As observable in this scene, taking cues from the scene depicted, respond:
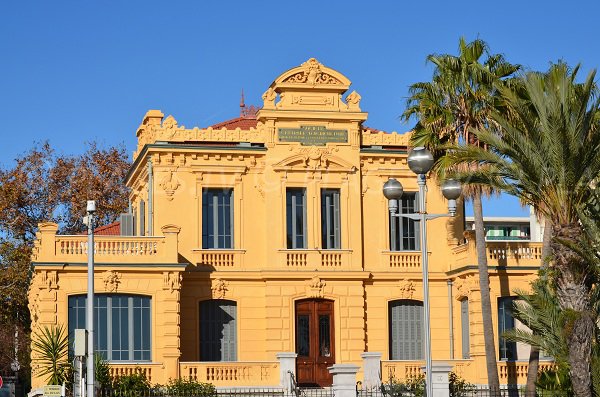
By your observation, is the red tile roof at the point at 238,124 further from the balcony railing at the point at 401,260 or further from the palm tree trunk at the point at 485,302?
the palm tree trunk at the point at 485,302

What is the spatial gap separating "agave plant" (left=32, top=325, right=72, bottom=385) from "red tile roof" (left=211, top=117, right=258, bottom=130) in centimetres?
1052

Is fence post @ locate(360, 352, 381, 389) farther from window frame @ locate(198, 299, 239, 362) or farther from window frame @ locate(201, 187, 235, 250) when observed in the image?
window frame @ locate(201, 187, 235, 250)

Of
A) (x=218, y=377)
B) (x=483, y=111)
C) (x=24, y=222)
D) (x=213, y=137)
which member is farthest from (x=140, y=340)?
(x=24, y=222)

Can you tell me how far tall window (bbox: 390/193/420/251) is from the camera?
41.6 meters

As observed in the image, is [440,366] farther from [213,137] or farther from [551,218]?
[213,137]

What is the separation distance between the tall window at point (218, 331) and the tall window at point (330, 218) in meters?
3.73

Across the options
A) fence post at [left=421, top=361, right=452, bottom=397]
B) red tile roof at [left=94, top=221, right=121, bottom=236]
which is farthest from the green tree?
fence post at [left=421, top=361, right=452, bottom=397]

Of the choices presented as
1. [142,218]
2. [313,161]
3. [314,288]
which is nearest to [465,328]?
[314,288]

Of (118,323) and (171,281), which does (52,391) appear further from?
(171,281)

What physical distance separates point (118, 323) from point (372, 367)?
25.3 ft

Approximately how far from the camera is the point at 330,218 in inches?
1613

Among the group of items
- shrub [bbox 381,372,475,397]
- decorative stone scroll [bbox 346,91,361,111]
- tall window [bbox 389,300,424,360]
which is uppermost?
decorative stone scroll [bbox 346,91,361,111]

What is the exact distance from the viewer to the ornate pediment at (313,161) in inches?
1593

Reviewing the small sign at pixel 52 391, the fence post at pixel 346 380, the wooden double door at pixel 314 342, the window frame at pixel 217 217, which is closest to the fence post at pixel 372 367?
the wooden double door at pixel 314 342
